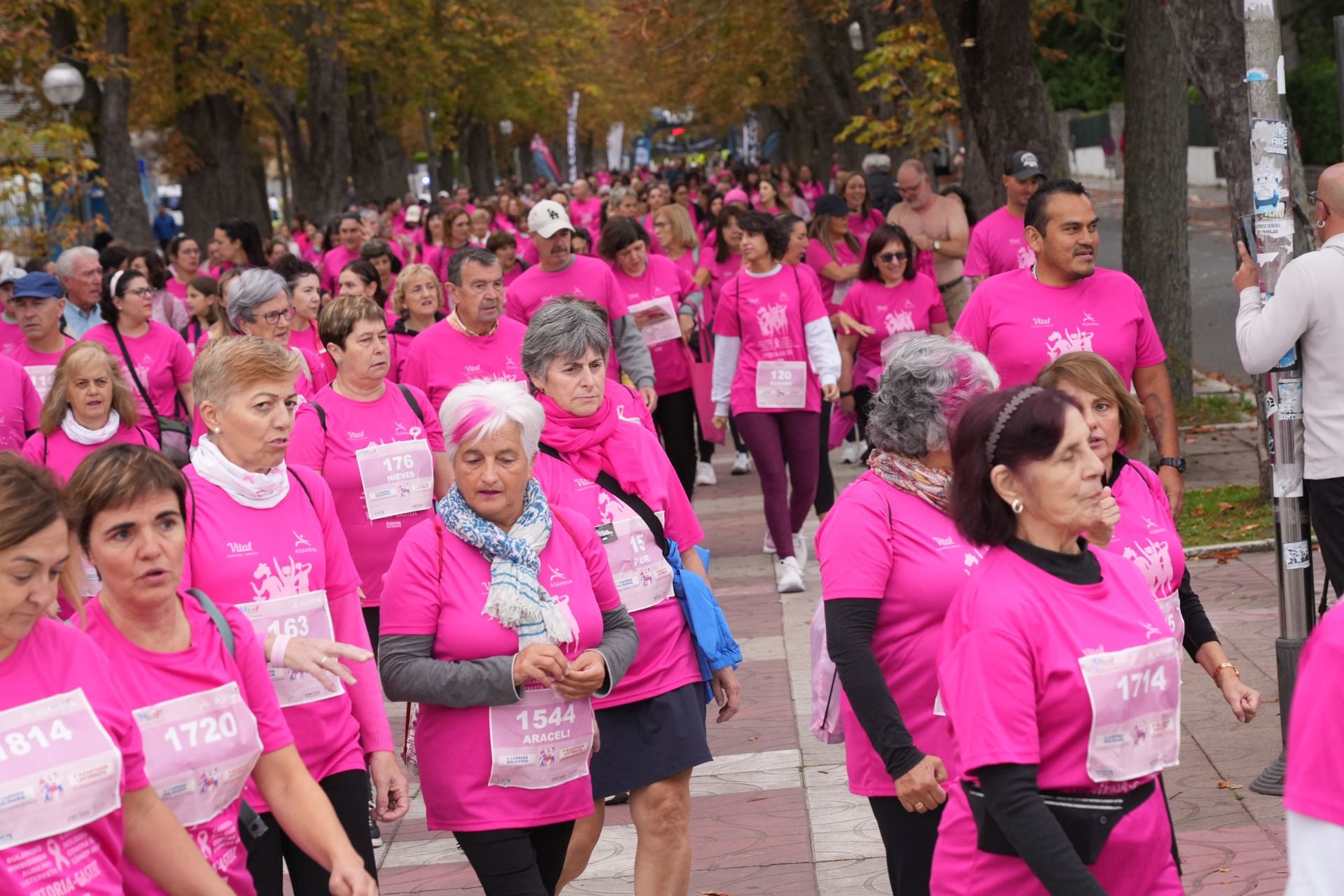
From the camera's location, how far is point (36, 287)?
941 cm

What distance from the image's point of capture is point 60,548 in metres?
3.14

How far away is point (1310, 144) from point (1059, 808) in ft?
138

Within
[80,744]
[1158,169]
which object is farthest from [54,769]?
[1158,169]

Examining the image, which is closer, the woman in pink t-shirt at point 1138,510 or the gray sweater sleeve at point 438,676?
the gray sweater sleeve at point 438,676

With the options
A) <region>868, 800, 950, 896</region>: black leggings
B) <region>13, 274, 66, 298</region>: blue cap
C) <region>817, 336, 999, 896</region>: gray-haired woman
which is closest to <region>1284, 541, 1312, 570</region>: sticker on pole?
<region>817, 336, 999, 896</region>: gray-haired woman

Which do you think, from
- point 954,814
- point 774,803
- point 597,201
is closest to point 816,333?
point 774,803

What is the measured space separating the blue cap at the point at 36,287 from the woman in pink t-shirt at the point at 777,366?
3.74 metres

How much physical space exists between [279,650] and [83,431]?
3.52 m

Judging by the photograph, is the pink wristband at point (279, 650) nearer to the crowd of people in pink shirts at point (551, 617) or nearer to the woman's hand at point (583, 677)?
the crowd of people in pink shirts at point (551, 617)

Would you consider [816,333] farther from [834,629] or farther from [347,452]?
[834,629]

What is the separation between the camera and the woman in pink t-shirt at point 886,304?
11891mm

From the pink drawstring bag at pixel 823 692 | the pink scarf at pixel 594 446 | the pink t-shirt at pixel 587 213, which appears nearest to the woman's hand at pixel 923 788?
the pink drawstring bag at pixel 823 692

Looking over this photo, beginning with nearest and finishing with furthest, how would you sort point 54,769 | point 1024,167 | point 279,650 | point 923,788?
1. point 54,769
2. point 923,788
3. point 279,650
4. point 1024,167

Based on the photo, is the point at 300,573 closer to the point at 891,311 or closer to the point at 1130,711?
the point at 1130,711
